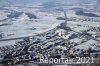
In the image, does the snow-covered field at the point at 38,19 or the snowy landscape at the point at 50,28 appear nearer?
the snowy landscape at the point at 50,28

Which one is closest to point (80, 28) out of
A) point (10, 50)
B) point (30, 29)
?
point (30, 29)

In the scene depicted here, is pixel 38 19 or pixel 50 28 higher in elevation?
pixel 38 19

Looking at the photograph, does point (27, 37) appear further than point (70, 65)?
Yes

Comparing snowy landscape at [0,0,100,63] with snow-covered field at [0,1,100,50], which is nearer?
snowy landscape at [0,0,100,63]

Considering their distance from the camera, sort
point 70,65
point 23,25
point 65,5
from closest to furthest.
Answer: point 70,65
point 23,25
point 65,5

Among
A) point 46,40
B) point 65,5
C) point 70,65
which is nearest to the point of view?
point 70,65

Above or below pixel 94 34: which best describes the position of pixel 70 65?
below

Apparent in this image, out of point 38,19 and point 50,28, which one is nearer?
point 50,28

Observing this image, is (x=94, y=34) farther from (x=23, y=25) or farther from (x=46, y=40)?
(x=23, y=25)
